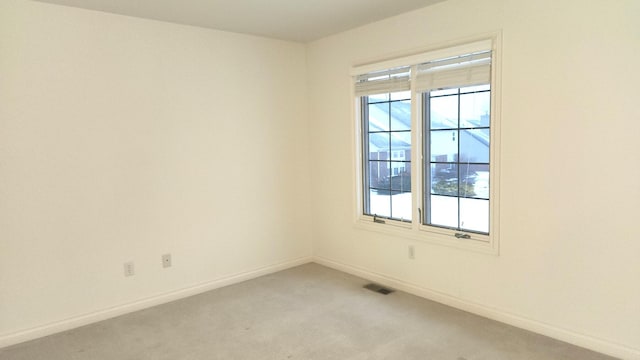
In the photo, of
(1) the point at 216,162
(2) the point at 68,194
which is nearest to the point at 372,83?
(1) the point at 216,162

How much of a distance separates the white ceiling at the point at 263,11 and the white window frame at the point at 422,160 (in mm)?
410

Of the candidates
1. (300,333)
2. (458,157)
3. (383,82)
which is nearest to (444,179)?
(458,157)

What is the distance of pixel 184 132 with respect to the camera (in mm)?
3742

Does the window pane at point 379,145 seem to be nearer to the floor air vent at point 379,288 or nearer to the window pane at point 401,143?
the window pane at point 401,143

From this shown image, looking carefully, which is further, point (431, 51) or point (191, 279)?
point (191, 279)

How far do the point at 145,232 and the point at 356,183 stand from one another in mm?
1972

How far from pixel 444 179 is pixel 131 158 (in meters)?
2.58

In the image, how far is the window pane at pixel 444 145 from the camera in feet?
11.1

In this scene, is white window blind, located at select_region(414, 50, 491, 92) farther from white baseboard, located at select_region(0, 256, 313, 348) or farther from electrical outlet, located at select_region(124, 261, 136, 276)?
electrical outlet, located at select_region(124, 261, 136, 276)

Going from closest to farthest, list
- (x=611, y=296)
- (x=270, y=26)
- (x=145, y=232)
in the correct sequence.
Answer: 1. (x=611, y=296)
2. (x=145, y=232)
3. (x=270, y=26)

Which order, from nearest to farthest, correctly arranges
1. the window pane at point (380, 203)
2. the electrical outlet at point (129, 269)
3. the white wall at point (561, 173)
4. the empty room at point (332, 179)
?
the white wall at point (561, 173), the empty room at point (332, 179), the electrical outlet at point (129, 269), the window pane at point (380, 203)

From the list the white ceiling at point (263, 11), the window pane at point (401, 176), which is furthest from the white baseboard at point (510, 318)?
the white ceiling at point (263, 11)

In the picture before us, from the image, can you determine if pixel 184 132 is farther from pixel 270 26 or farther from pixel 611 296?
pixel 611 296

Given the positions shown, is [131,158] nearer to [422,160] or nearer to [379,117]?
[379,117]
